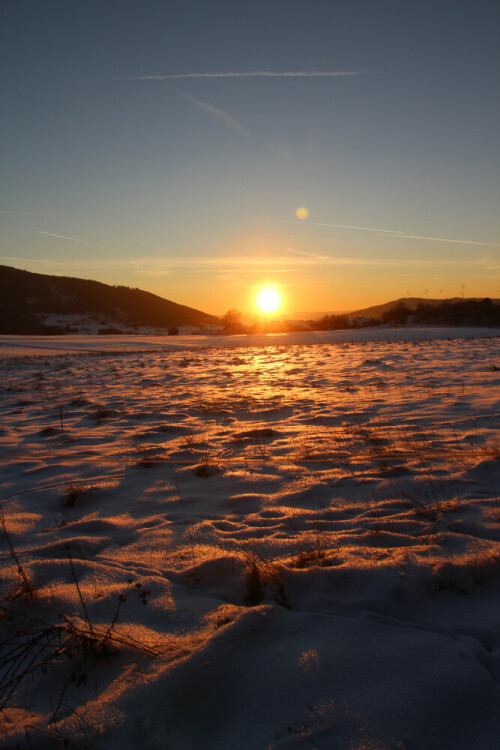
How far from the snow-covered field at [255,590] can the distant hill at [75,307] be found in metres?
80.3

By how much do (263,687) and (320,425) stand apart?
4.85 metres

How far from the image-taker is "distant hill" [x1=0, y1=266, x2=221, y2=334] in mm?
85438

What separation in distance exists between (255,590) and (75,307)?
10514 cm

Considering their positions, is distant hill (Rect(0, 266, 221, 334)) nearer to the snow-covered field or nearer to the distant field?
the distant field

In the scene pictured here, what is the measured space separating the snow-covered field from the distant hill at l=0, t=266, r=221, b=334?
8027 centimetres

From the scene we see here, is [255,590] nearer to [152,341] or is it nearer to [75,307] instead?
[152,341]

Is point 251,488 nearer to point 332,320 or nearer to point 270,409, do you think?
point 270,409

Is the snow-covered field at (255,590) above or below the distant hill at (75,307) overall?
below

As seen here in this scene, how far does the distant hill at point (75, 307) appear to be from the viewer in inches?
3364

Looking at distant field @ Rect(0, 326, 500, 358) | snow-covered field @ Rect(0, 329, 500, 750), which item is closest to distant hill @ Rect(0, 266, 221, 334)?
distant field @ Rect(0, 326, 500, 358)

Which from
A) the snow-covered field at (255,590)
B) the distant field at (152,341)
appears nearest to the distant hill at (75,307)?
the distant field at (152,341)

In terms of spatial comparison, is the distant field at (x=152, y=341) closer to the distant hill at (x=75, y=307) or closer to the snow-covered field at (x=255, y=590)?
the snow-covered field at (x=255, y=590)

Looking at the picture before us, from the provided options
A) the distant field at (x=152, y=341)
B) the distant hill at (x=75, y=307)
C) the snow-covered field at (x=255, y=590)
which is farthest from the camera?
the distant hill at (x=75, y=307)

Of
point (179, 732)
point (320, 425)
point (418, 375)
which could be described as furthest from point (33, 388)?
point (179, 732)
